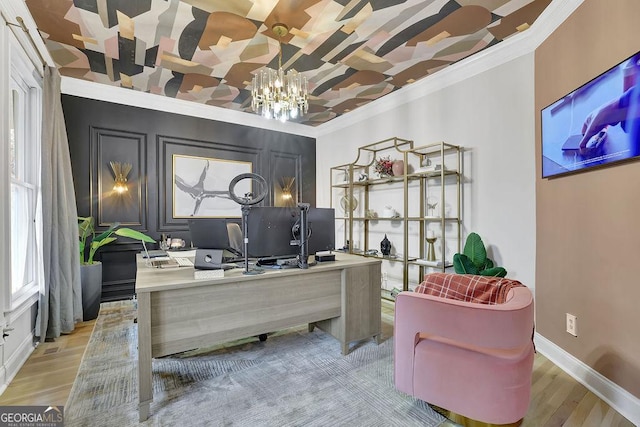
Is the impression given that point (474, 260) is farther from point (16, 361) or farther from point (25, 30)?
point (25, 30)

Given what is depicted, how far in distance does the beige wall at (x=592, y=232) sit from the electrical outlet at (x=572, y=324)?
1.2 inches

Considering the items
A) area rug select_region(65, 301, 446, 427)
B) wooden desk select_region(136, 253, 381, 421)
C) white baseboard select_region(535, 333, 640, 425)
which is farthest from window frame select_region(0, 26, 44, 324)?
white baseboard select_region(535, 333, 640, 425)

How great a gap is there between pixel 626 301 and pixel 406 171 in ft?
7.05

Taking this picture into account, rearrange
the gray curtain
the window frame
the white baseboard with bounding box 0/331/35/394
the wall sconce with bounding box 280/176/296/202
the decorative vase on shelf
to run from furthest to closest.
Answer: the wall sconce with bounding box 280/176/296/202
the decorative vase on shelf
the gray curtain
the window frame
the white baseboard with bounding box 0/331/35/394

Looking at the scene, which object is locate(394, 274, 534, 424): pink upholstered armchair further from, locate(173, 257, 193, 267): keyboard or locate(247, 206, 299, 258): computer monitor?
locate(173, 257, 193, 267): keyboard

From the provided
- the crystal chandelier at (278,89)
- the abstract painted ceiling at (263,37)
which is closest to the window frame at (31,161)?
the abstract painted ceiling at (263,37)

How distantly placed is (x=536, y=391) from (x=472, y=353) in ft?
2.96

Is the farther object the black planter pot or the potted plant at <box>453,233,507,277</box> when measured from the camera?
the black planter pot

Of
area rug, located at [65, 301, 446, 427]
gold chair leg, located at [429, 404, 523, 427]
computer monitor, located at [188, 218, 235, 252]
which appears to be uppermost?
computer monitor, located at [188, 218, 235, 252]

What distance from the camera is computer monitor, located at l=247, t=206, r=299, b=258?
6.88 feet

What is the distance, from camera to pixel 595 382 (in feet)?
6.14

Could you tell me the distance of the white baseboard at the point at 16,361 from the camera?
6.36 feet

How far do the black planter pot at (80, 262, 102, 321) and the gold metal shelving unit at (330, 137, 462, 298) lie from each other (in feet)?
10.1

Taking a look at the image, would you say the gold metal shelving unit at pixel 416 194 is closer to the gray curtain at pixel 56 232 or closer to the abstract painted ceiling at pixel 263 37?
the abstract painted ceiling at pixel 263 37
